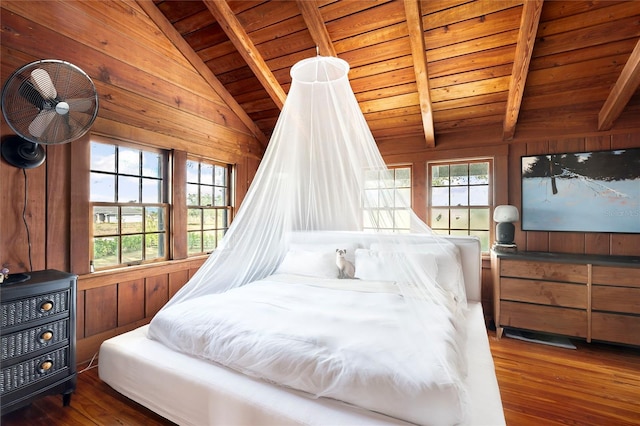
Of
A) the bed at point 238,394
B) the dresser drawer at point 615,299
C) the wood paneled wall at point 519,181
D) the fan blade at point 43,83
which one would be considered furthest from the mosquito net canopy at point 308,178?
the fan blade at point 43,83

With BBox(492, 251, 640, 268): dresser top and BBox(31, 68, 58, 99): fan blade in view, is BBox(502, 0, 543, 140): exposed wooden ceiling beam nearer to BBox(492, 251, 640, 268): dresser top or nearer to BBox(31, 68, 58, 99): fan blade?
BBox(492, 251, 640, 268): dresser top

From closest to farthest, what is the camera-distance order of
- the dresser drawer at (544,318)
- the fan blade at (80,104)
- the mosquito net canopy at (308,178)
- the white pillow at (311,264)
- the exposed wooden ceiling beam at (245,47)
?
the fan blade at (80,104) < the mosquito net canopy at (308,178) < the dresser drawer at (544,318) < the exposed wooden ceiling beam at (245,47) < the white pillow at (311,264)

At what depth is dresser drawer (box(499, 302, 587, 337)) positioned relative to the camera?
253cm

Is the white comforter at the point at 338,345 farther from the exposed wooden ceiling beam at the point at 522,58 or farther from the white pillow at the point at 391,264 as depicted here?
the exposed wooden ceiling beam at the point at 522,58

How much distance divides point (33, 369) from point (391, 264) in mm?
2166

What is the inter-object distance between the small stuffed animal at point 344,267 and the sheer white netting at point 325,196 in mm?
105

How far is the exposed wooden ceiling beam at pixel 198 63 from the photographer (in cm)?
278

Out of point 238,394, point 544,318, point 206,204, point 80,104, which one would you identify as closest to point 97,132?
point 80,104

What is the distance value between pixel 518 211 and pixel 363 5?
8.31 ft

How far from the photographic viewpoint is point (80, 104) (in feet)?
6.21

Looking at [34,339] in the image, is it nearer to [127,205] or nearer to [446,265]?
[127,205]

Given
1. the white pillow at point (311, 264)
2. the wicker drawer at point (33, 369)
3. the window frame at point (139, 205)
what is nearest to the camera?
the wicker drawer at point (33, 369)

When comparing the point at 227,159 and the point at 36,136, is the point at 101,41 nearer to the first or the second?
the point at 36,136


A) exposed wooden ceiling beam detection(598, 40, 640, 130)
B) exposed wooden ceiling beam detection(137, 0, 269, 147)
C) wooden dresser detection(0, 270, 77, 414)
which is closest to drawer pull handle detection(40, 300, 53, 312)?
wooden dresser detection(0, 270, 77, 414)
